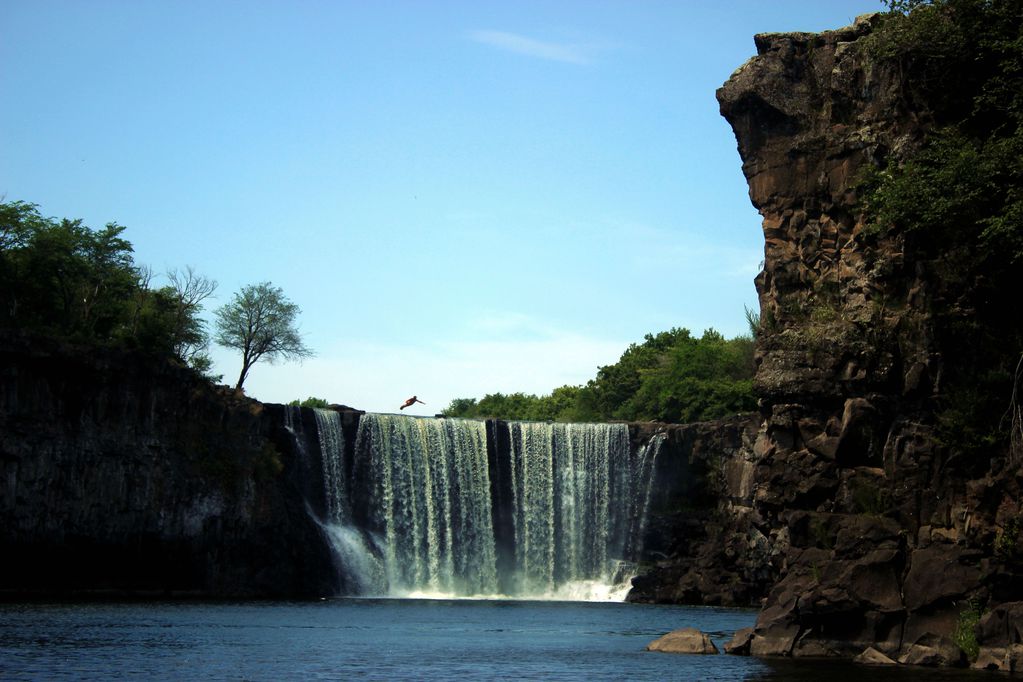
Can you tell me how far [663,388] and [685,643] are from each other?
6613 cm

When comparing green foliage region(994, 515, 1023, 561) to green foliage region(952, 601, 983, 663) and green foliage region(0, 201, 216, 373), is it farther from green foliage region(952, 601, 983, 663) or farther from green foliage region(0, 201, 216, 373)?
green foliage region(0, 201, 216, 373)

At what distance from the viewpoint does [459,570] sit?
233ft

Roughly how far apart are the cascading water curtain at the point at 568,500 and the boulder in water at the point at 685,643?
33.1 meters

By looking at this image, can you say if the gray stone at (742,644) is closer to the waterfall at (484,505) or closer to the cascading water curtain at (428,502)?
the waterfall at (484,505)

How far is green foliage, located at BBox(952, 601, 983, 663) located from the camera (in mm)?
30214

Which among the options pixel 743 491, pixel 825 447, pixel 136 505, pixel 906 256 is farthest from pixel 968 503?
pixel 136 505

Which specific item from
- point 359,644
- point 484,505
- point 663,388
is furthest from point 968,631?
point 663,388

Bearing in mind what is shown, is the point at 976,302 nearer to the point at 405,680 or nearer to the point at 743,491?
the point at 405,680

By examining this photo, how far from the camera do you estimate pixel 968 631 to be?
3053cm

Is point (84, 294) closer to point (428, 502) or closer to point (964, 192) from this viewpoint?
point (428, 502)

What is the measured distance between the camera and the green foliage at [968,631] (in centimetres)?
3021

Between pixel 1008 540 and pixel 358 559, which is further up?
pixel 1008 540

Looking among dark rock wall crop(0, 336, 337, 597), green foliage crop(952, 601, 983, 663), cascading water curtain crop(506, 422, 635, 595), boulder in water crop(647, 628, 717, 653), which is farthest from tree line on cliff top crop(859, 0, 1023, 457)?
cascading water curtain crop(506, 422, 635, 595)

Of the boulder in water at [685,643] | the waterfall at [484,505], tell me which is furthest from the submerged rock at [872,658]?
the waterfall at [484,505]
